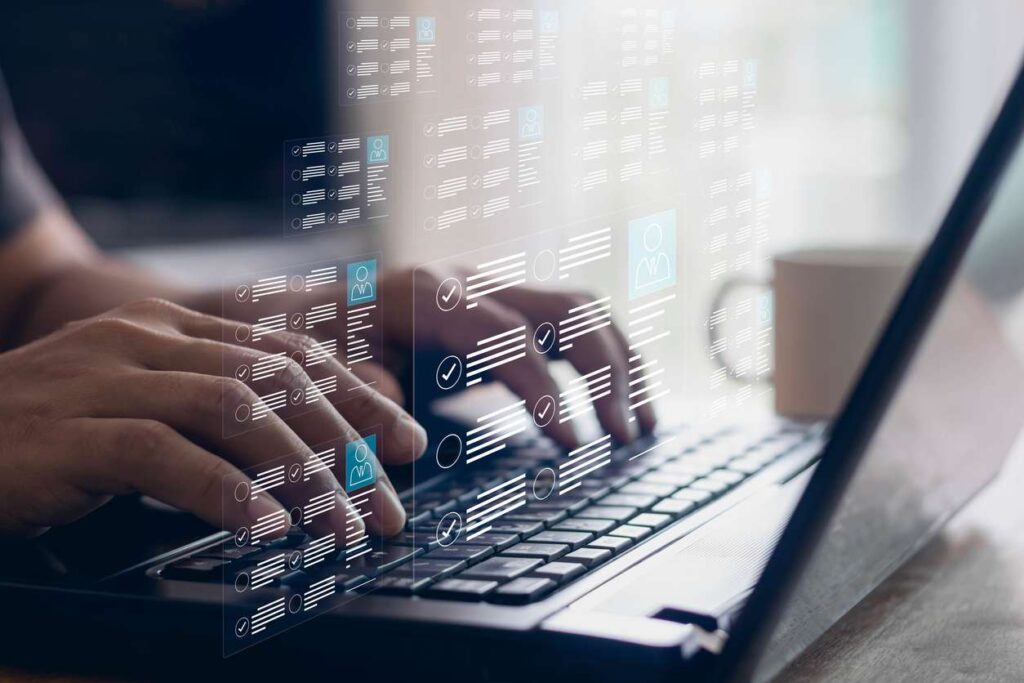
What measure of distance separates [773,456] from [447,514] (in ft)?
0.53

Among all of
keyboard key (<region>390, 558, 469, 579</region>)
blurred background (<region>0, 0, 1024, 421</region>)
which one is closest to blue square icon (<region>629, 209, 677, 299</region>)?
blurred background (<region>0, 0, 1024, 421</region>)

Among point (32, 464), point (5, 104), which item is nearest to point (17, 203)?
point (5, 104)

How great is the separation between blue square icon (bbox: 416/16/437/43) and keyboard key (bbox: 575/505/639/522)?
145 millimetres

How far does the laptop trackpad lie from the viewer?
0.83ft

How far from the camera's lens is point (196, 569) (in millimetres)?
270

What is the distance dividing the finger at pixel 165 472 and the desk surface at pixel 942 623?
0.05 metres

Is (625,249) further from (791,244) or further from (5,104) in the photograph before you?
(5,104)

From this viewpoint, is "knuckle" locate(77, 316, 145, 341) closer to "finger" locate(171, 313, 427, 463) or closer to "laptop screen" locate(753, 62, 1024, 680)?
"finger" locate(171, 313, 427, 463)

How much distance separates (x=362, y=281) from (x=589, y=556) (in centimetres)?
10

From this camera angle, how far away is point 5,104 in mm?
654

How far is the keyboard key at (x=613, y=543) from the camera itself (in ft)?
1.00

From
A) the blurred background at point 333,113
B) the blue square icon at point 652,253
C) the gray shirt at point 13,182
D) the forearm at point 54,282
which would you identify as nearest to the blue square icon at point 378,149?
the blurred background at point 333,113

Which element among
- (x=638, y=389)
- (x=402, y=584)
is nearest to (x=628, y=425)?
(x=638, y=389)

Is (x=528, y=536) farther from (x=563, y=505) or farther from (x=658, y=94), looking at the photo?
(x=658, y=94)
